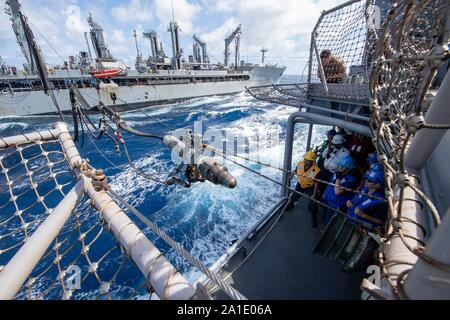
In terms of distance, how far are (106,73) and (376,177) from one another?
1311 inches

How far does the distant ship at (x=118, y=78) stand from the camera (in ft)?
80.4

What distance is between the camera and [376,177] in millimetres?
3051

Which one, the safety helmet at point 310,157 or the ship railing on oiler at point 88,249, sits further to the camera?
the safety helmet at point 310,157

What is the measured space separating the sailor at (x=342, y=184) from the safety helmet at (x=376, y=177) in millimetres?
854

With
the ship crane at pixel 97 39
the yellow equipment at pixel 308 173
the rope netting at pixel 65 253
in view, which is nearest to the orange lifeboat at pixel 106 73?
the ship crane at pixel 97 39

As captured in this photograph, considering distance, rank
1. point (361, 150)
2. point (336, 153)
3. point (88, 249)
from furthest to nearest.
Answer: point (336, 153) → point (361, 150) → point (88, 249)

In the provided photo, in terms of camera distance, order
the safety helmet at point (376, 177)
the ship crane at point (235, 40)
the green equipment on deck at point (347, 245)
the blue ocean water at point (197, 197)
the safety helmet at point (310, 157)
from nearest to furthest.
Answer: the safety helmet at point (376, 177) < the green equipment on deck at point (347, 245) < the safety helmet at point (310, 157) < the blue ocean water at point (197, 197) < the ship crane at point (235, 40)

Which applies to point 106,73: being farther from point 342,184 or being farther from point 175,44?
point 342,184

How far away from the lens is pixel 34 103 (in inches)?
973

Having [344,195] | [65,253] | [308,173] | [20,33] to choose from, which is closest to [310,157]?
[308,173]

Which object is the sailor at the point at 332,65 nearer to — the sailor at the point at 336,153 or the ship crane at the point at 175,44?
the sailor at the point at 336,153
